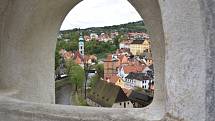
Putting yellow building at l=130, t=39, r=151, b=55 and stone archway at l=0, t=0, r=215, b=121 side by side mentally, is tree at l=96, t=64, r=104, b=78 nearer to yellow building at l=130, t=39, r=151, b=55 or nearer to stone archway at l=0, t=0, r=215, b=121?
yellow building at l=130, t=39, r=151, b=55

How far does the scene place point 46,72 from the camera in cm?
265

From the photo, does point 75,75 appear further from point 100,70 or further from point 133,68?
point 133,68

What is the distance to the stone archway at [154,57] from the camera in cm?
149

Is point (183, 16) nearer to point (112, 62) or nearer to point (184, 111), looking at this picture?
point (184, 111)

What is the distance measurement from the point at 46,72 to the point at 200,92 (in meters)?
1.39

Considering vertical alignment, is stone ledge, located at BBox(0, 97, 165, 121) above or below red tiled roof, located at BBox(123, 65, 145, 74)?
above

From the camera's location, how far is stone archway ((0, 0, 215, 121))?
4.88 feet

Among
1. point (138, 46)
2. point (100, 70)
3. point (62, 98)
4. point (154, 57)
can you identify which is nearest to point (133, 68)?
point (100, 70)

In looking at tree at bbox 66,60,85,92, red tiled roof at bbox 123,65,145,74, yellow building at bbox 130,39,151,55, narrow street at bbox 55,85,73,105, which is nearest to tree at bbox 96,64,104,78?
red tiled roof at bbox 123,65,145,74

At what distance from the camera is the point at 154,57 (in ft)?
6.42

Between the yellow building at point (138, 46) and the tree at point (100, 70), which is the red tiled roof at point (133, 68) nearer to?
the tree at point (100, 70)

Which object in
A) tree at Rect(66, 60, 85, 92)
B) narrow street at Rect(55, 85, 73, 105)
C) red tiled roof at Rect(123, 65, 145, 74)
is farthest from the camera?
red tiled roof at Rect(123, 65, 145, 74)

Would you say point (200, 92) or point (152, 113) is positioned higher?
point (200, 92)

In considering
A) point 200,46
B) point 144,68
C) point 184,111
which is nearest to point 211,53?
point 200,46
